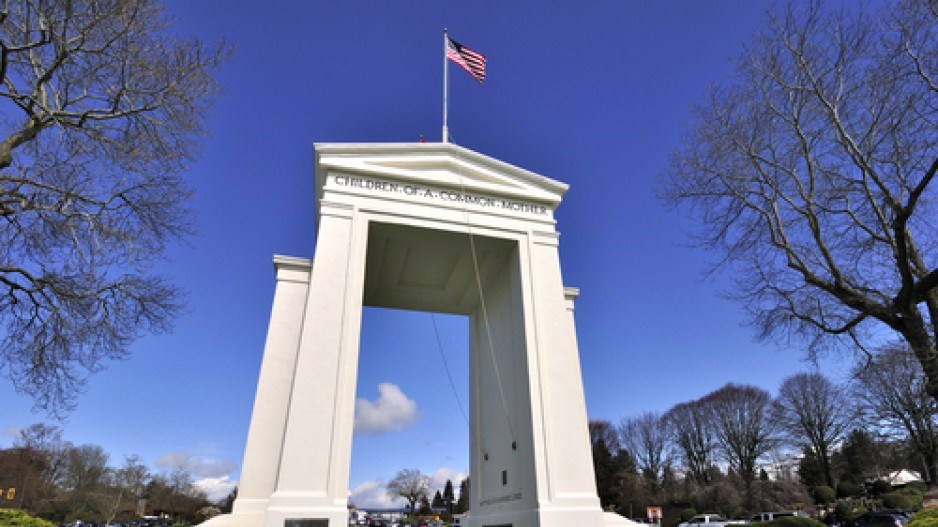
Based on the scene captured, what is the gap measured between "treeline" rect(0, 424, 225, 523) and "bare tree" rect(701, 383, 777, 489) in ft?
176

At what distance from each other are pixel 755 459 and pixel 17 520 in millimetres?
55663

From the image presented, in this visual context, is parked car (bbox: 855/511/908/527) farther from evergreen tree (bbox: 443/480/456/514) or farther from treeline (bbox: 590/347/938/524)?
evergreen tree (bbox: 443/480/456/514)

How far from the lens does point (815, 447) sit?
49.0m

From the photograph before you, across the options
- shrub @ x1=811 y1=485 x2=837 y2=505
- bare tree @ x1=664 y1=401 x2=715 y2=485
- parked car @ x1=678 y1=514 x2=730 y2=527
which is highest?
bare tree @ x1=664 y1=401 x2=715 y2=485

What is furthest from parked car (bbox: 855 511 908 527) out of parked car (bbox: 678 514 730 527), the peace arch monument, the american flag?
the american flag

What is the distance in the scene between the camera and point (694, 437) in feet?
184

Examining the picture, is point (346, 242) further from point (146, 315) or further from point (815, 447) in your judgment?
point (815, 447)

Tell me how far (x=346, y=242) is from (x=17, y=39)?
6999 mm

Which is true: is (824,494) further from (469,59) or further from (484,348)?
(469,59)

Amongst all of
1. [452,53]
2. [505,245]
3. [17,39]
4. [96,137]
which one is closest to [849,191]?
Result: [505,245]

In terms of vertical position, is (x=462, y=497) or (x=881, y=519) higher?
(x=462, y=497)

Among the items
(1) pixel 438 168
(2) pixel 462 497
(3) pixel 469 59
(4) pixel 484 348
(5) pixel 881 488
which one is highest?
(3) pixel 469 59

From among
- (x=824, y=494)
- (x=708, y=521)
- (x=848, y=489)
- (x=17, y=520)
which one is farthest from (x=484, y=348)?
(x=848, y=489)

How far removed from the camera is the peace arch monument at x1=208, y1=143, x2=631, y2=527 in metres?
10.6
